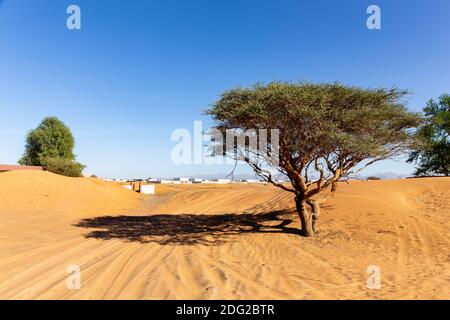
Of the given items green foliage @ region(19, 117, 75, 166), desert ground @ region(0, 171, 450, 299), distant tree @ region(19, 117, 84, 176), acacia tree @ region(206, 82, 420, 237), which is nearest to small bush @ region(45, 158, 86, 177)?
distant tree @ region(19, 117, 84, 176)

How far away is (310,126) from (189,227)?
332 inches

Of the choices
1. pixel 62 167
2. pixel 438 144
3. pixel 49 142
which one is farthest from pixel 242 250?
pixel 49 142

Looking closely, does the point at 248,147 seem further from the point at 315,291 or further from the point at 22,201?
the point at 22,201

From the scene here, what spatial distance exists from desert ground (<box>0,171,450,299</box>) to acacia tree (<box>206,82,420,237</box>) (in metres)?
2.75

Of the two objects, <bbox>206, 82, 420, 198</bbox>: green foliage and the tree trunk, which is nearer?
<bbox>206, 82, 420, 198</bbox>: green foliage

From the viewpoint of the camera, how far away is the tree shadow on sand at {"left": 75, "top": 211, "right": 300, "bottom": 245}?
1334cm

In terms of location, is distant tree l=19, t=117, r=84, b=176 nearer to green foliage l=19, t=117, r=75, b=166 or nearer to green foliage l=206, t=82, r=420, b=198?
green foliage l=19, t=117, r=75, b=166

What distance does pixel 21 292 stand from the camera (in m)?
6.79

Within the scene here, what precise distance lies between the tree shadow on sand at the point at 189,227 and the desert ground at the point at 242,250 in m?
0.06

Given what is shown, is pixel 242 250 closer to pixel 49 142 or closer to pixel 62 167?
pixel 62 167

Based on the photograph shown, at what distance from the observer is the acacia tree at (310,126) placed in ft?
36.9
